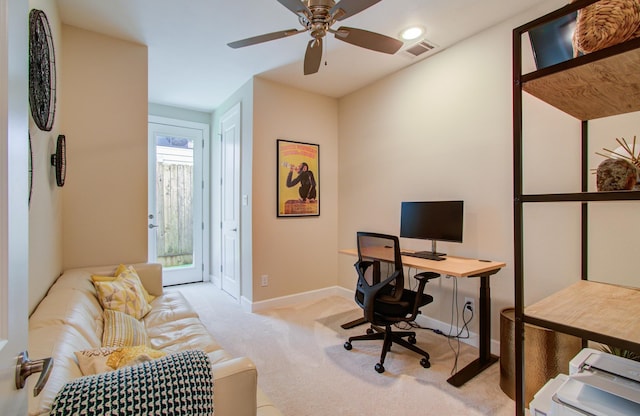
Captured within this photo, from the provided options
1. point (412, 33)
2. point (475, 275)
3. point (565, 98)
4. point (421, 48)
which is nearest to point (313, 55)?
point (412, 33)

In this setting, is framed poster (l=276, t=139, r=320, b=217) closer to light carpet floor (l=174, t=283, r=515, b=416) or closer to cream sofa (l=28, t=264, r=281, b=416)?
light carpet floor (l=174, t=283, r=515, b=416)

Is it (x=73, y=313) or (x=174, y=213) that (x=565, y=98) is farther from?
(x=174, y=213)

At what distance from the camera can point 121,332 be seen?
167 cm

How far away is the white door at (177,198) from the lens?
4.36 meters

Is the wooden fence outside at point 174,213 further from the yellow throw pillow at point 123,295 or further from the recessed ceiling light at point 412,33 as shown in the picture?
the recessed ceiling light at point 412,33

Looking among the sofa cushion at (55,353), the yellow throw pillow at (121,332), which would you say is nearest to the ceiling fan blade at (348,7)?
the sofa cushion at (55,353)

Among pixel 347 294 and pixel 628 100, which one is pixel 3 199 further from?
pixel 347 294

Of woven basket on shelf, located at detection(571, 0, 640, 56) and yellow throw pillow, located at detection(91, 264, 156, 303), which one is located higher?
woven basket on shelf, located at detection(571, 0, 640, 56)

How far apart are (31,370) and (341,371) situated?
77.1 inches

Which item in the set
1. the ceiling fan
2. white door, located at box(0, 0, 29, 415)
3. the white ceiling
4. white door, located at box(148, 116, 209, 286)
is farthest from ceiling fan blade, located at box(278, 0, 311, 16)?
white door, located at box(148, 116, 209, 286)

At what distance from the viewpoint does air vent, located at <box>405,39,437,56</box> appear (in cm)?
272

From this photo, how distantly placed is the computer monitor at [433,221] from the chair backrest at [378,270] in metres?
0.57

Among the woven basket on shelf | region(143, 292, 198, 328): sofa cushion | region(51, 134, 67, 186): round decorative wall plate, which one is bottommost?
region(143, 292, 198, 328): sofa cushion

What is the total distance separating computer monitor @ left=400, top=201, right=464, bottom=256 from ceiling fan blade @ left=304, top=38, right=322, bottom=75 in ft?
4.95
